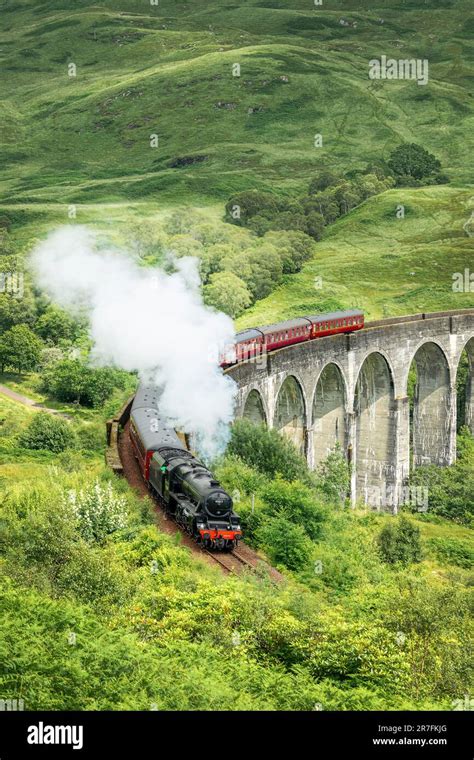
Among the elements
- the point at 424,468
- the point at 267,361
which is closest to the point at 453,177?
the point at 424,468

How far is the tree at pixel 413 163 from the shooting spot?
165125 mm

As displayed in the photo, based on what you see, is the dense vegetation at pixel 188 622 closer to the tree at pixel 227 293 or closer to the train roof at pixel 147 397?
the train roof at pixel 147 397

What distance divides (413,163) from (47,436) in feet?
420

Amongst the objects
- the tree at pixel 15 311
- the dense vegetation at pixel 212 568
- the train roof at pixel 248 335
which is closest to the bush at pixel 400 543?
the dense vegetation at pixel 212 568

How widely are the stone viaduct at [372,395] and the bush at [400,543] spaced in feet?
31.1

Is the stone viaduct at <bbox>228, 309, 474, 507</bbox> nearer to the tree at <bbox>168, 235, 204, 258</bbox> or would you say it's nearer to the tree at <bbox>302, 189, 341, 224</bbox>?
the tree at <bbox>168, 235, 204, 258</bbox>

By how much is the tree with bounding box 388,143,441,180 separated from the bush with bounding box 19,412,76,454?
406ft

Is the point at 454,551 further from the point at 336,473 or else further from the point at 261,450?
the point at 261,450

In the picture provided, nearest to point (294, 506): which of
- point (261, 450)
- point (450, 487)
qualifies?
point (261, 450)

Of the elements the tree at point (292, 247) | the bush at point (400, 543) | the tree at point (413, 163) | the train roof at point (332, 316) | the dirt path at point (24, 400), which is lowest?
Result: the bush at point (400, 543)

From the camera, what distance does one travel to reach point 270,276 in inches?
4281

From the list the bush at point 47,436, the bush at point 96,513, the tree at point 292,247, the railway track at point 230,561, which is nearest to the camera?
the bush at point 96,513

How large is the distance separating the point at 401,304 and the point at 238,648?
93.9 meters

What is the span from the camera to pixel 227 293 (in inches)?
3782
